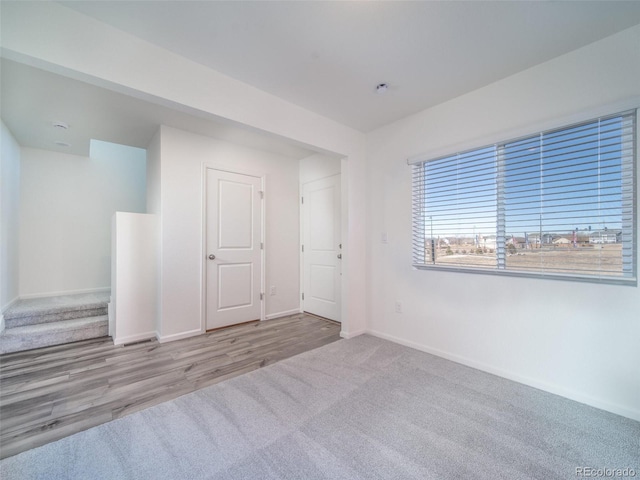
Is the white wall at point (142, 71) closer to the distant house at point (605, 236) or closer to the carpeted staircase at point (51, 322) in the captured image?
the distant house at point (605, 236)

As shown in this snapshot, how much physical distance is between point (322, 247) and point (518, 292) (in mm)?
2523

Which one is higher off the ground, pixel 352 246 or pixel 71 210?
pixel 71 210

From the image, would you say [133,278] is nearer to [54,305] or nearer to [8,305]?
[54,305]

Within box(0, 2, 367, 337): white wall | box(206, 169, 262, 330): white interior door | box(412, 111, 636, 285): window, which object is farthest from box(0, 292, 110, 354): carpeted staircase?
box(412, 111, 636, 285): window

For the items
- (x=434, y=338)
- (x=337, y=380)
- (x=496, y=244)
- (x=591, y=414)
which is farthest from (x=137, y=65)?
(x=591, y=414)

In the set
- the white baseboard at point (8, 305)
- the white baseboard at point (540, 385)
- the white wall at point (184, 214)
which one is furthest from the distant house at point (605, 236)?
the white baseboard at point (8, 305)

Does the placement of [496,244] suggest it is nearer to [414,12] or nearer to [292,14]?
[414,12]

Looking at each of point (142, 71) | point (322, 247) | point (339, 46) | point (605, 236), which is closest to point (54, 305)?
point (142, 71)

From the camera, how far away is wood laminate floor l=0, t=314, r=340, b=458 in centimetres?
176

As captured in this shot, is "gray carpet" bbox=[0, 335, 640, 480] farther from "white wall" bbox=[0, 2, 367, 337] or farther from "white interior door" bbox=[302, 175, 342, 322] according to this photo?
"white interior door" bbox=[302, 175, 342, 322]

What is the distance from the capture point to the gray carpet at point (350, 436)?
136 centimetres

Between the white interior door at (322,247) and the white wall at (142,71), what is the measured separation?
80cm

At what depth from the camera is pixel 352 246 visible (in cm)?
331

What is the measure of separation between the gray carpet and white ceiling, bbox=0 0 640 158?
2.24 meters
